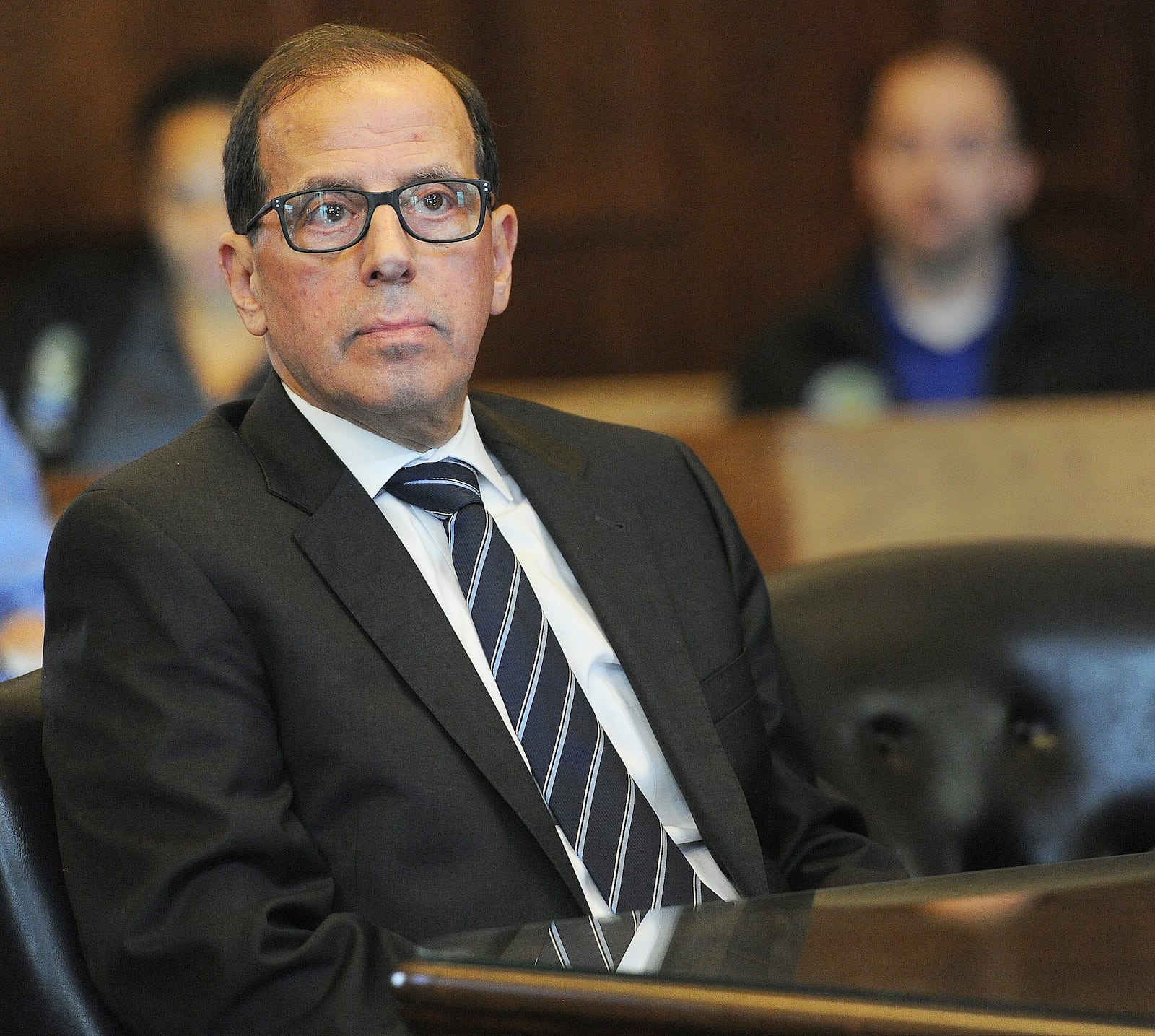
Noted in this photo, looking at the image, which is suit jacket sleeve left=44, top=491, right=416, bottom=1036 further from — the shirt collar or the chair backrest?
the shirt collar

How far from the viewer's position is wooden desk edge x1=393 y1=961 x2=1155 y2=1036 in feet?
2.38

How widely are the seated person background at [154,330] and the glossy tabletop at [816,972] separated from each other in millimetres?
2263

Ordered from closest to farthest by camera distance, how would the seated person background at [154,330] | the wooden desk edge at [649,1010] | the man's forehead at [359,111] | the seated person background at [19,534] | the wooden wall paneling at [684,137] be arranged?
the wooden desk edge at [649,1010], the man's forehead at [359,111], the seated person background at [19,534], the seated person background at [154,330], the wooden wall paneling at [684,137]

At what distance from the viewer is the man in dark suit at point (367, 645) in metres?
1.05

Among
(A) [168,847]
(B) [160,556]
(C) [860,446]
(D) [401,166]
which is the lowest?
(C) [860,446]

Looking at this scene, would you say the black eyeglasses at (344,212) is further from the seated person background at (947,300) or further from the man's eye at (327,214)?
the seated person background at (947,300)

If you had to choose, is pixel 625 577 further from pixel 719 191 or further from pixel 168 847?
pixel 719 191

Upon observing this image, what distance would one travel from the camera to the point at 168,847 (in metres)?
1.04

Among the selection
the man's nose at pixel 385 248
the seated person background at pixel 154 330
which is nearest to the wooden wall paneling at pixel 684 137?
the seated person background at pixel 154 330

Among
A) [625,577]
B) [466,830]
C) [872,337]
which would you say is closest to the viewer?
[466,830]

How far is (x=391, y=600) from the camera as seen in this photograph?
47.7 inches

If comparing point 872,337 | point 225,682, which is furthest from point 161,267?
point 225,682

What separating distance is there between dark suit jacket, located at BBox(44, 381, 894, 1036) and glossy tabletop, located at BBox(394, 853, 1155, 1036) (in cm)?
26

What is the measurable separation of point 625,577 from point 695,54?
9.02 feet
